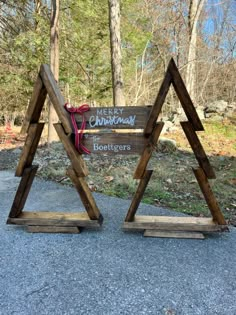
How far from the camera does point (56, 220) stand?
273 cm

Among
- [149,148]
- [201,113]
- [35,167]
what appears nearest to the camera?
[149,148]

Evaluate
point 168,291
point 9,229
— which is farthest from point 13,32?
point 168,291

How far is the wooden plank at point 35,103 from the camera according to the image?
259 cm

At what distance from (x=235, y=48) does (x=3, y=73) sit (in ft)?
33.7

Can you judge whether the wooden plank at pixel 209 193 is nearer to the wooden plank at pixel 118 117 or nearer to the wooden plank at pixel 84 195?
the wooden plank at pixel 118 117

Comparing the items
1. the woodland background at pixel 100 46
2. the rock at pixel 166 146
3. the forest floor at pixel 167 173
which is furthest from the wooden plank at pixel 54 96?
the woodland background at pixel 100 46

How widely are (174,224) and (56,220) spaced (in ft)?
3.72

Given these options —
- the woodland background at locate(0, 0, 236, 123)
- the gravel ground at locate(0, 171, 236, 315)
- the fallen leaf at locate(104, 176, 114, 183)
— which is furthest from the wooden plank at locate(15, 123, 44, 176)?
the woodland background at locate(0, 0, 236, 123)

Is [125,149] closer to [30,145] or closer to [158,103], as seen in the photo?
[158,103]

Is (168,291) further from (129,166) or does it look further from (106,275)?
(129,166)

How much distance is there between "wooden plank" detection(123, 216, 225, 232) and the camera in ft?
8.30

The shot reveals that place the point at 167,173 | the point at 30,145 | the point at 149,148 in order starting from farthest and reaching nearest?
1. the point at 167,173
2. the point at 30,145
3. the point at 149,148

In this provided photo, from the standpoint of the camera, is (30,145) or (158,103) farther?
(30,145)

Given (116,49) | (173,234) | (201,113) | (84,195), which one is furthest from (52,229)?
(201,113)
